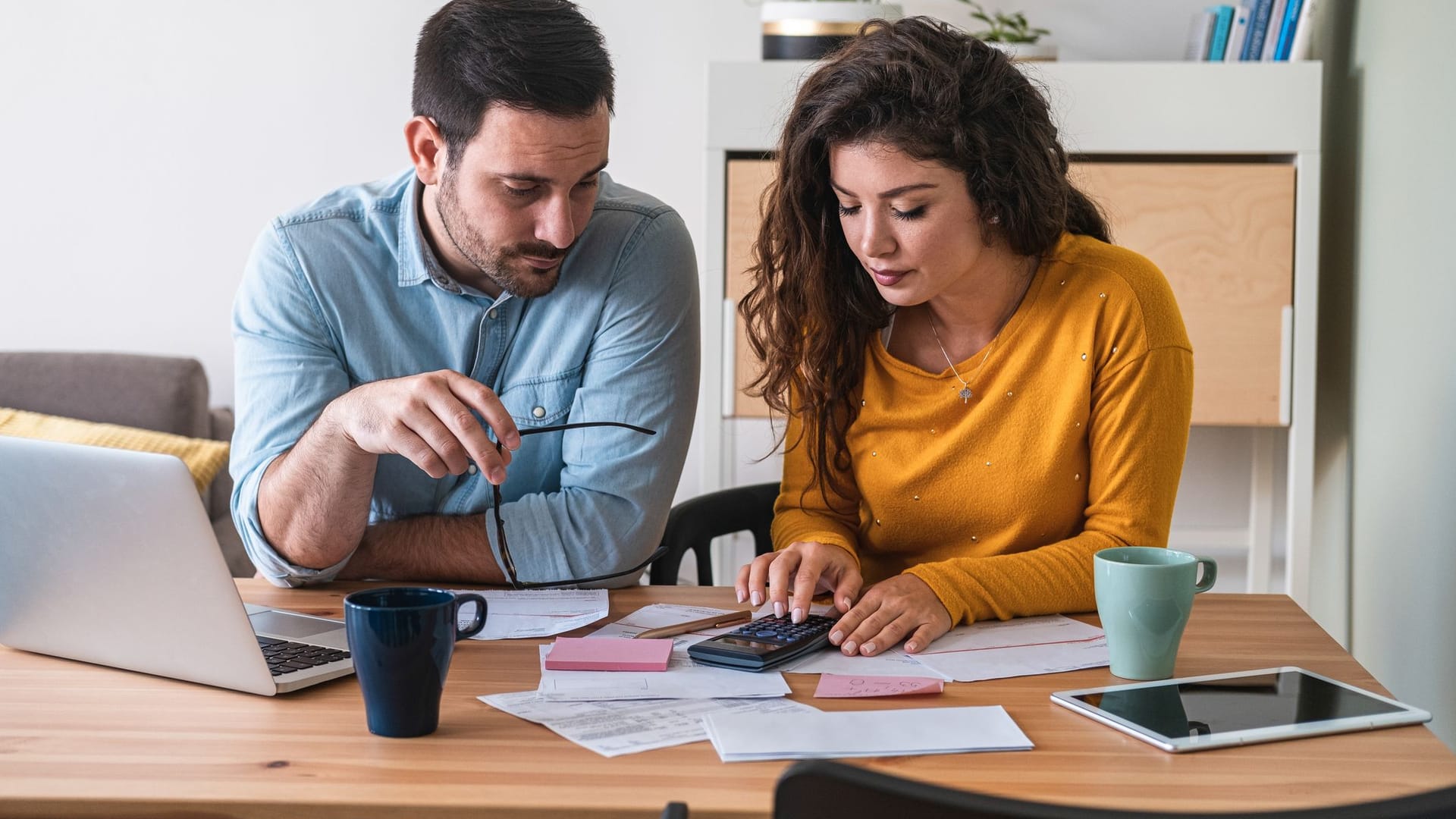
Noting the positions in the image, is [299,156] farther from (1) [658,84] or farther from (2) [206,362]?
(1) [658,84]

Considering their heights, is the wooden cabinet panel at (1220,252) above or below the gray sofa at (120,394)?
above

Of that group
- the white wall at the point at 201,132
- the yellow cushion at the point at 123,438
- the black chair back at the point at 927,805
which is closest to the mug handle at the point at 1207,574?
the black chair back at the point at 927,805

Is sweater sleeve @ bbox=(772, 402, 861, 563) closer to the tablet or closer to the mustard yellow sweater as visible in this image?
the mustard yellow sweater

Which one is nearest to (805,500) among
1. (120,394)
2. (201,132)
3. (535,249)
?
(535,249)

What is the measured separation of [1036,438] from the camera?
141 cm

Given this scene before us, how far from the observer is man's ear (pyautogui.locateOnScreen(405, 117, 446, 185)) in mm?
1505

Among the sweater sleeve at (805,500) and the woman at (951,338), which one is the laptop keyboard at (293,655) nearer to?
the woman at (951,338)

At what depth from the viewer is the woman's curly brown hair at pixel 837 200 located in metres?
1.37

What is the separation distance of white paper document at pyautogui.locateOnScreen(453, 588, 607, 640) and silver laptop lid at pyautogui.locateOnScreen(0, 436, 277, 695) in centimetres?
23

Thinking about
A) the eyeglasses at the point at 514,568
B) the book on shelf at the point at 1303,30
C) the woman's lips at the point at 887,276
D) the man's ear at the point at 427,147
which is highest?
the book on shelf at the point at 1303,30

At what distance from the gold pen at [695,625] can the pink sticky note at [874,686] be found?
0.18m

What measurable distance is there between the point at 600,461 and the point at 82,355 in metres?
1.84

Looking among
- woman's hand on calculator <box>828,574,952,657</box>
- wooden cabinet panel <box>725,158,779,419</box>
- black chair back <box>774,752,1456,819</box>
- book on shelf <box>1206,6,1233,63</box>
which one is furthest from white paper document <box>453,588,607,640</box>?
book on shelf <box>1206,6,1233,63</box>

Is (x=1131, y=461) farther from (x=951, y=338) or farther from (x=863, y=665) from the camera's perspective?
(x=863, y=665)
